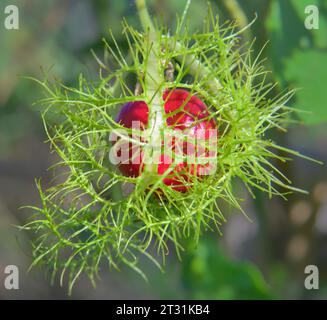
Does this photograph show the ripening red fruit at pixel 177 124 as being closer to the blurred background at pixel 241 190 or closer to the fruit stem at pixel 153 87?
the fruit stem at pixel 153 87

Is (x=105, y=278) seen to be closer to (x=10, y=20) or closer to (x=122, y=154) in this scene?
(x=10, y=20)

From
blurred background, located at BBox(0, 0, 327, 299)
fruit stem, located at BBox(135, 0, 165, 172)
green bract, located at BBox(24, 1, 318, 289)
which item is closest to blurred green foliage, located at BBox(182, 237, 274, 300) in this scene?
blurred background, located at BBox(0, 0, 327, 299)

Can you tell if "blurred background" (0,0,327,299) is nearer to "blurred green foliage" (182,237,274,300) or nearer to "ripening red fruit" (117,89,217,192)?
"blurred green foliage" (182,237,274,300)

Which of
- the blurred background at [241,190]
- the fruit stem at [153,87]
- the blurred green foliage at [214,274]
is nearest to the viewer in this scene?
the fruit stem at [153,87]

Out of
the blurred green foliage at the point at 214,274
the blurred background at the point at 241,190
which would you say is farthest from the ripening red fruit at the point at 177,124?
the blurred green foliage at the point at 214,274

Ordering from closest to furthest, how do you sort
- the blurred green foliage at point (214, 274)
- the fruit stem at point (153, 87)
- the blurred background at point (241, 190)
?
the fruit stem at point (153, 87)
the blurred background at point (241, 190)
the blurred green foliage at point (214, 274)

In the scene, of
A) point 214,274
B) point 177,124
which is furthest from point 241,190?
point 177,124
